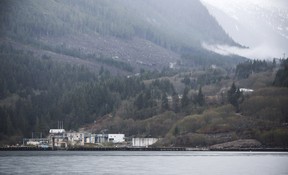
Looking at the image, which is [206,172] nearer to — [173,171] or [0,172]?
[173,171]

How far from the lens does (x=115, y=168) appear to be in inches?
5266

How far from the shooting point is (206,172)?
123375mm

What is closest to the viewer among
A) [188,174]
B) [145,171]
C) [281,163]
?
[188,174]

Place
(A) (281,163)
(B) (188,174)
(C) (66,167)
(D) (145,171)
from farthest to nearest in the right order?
(A) (281,163)
(C) (66,167)
(D) (145,171)
(B) (188,174)

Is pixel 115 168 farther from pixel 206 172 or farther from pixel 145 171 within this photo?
pixel 206 172

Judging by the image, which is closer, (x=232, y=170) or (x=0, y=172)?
(x=0, y=172)

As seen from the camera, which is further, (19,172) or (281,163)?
(281,163)

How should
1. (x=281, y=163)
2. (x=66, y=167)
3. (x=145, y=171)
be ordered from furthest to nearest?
(x=281, y=163)
(x=66, y=167)
(x=145, y=171)

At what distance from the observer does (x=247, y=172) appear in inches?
4801

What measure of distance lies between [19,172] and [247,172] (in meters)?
36.8

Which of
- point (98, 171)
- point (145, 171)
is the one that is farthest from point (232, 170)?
point (98, 171)

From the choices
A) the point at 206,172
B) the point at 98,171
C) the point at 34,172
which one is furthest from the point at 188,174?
the point at 34,172

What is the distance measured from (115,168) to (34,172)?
18.1m

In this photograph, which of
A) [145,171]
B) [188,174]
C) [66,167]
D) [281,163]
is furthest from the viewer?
[281,163]
